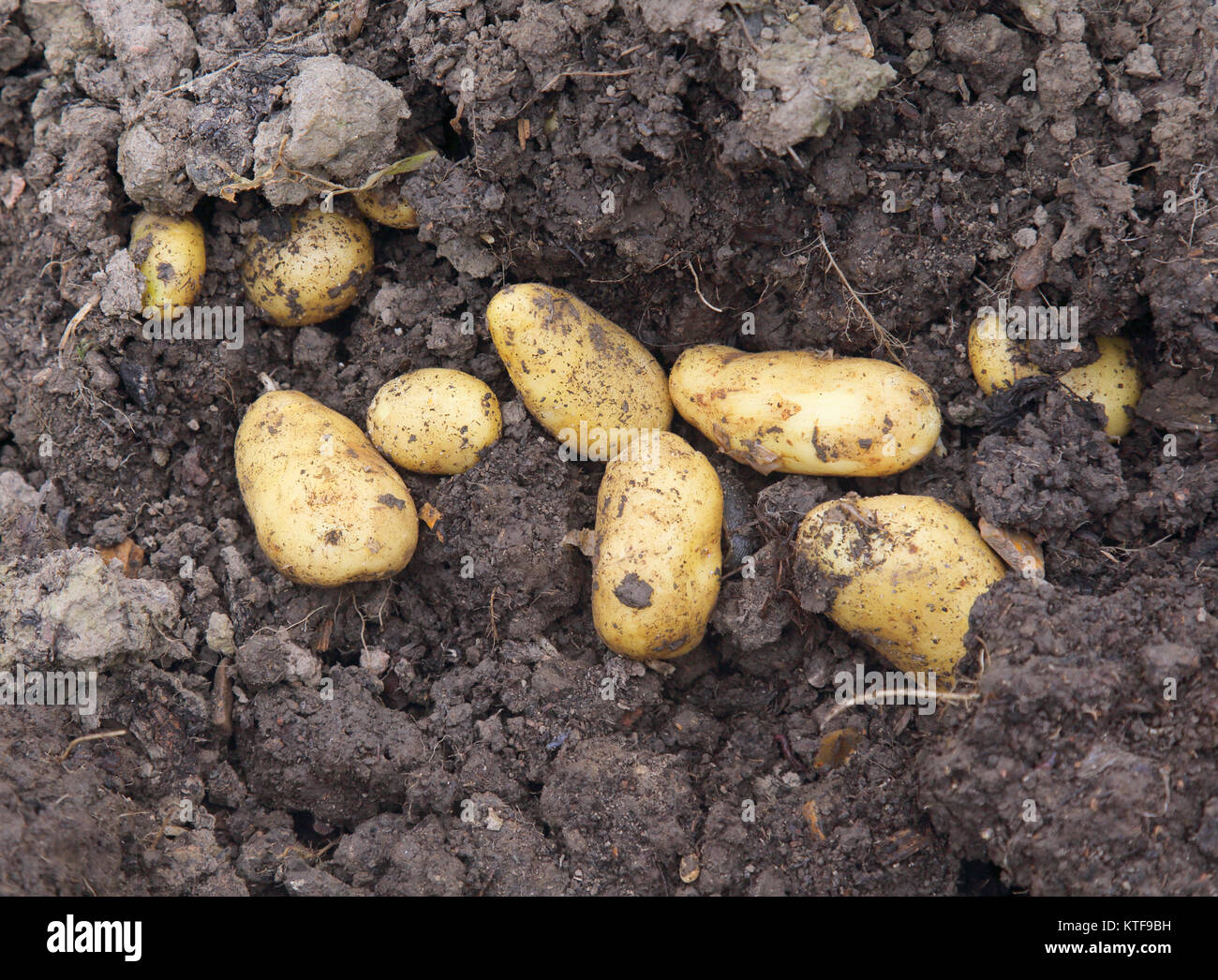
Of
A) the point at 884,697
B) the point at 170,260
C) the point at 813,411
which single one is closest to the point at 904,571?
the point at 884,697

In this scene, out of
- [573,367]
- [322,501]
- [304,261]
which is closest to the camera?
[322,501]

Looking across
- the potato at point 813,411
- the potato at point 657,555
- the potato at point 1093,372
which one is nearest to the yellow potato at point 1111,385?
the potato at point 1093,372

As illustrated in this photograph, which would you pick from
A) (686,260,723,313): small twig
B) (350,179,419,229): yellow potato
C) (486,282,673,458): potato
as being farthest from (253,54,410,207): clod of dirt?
(686,260,723,313): small twig

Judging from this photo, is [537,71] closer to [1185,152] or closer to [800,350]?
[800,350]

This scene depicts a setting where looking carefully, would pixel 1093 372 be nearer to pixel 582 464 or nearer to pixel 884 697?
pixel 884 697

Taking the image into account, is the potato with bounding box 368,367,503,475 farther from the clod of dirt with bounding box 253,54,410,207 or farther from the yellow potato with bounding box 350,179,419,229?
the clod of dirt with bounding box 253,54,410,207

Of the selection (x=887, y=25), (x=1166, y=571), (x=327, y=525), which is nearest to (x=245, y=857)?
(x=327, y=525)
